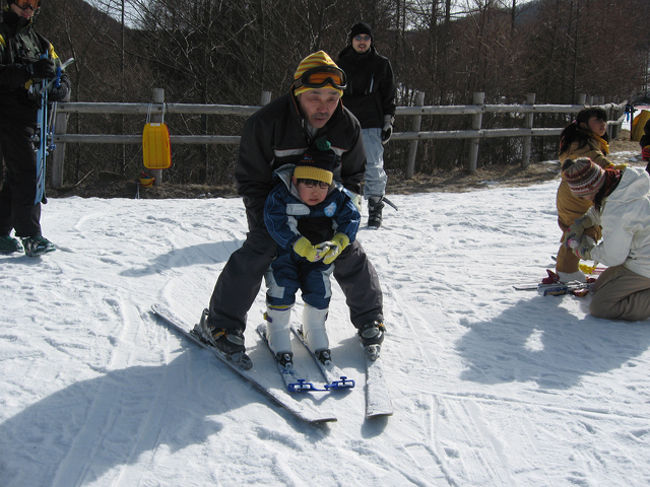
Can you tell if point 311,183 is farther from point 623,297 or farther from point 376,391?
point 623,297

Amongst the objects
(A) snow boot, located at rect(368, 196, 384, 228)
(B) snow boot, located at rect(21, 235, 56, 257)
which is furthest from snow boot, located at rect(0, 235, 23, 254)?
(A) snow boot, located at rect(368, 196, 384, 228)

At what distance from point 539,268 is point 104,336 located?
11.1 ft

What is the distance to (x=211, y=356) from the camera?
9.48 ft

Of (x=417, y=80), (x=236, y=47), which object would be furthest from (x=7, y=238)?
(x=417, y=80)

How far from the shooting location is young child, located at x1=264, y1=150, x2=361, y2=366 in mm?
2666

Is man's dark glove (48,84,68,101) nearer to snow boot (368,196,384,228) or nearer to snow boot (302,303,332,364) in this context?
snow boot (302,303,332,364)

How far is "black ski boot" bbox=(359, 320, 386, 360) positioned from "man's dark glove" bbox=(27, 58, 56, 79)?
285 centimetres

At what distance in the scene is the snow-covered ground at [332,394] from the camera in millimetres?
2053

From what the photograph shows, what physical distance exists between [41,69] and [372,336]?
116 inches

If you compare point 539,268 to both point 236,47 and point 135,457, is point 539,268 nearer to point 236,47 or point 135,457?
point 135,457

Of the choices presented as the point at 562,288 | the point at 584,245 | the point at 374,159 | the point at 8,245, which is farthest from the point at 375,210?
the point at 8,245

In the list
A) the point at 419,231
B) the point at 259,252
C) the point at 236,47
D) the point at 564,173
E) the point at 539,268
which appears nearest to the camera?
the point at 259,252

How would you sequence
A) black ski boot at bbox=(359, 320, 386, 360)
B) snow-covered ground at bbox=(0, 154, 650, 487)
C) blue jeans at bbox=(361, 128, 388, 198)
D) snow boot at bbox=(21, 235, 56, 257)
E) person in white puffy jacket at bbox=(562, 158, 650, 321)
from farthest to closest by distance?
blue jeans at bbox=(361, 128, 388, 198) → snow boot at bbox=(21, 235, 56, 257) → person in white puffy jacket at bbox=(562, 158, 650, 321) → black ski boot at bbox=(359, 320, 386, 360) → snow-covered ground at bbox=(0, 154, 650, 487)

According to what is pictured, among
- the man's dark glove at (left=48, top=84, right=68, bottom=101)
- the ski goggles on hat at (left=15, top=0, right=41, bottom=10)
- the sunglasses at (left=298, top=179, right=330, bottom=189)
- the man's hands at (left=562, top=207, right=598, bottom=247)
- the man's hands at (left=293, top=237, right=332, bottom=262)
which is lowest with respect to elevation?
the man's hands at (left=293, top=237, right=332, bottom=262)
